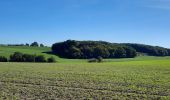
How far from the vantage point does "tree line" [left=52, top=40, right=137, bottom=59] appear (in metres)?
115

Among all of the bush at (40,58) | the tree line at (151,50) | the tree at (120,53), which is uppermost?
the tree line at (151,50)

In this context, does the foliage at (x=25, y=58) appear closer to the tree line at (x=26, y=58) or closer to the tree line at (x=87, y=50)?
the tree line at (x=26, y=58)

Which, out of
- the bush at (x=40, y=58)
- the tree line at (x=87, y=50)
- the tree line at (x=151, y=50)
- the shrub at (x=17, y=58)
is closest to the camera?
the shrub at (x=17, y=58)

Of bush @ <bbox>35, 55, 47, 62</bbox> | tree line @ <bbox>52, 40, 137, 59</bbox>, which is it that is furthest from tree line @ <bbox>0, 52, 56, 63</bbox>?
tree line @ <bbox>52, 40, 137, 59</bbox>

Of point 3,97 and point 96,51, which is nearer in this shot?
point 3,97

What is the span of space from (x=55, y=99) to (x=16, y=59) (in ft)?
266

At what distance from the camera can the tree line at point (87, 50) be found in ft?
376

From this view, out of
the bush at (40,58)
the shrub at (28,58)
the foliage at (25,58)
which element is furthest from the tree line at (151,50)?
the shrub at (28,58)

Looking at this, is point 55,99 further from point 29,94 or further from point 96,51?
point 96,51

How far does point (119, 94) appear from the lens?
20969 mm

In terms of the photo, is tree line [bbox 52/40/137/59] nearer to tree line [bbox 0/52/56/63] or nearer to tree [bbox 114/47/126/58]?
tree [bbox 114/47/126/58]

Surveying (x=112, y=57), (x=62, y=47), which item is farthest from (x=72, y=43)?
(x=112, y=57)

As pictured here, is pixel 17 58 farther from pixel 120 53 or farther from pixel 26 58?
pixel 120 53

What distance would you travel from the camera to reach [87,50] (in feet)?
387
